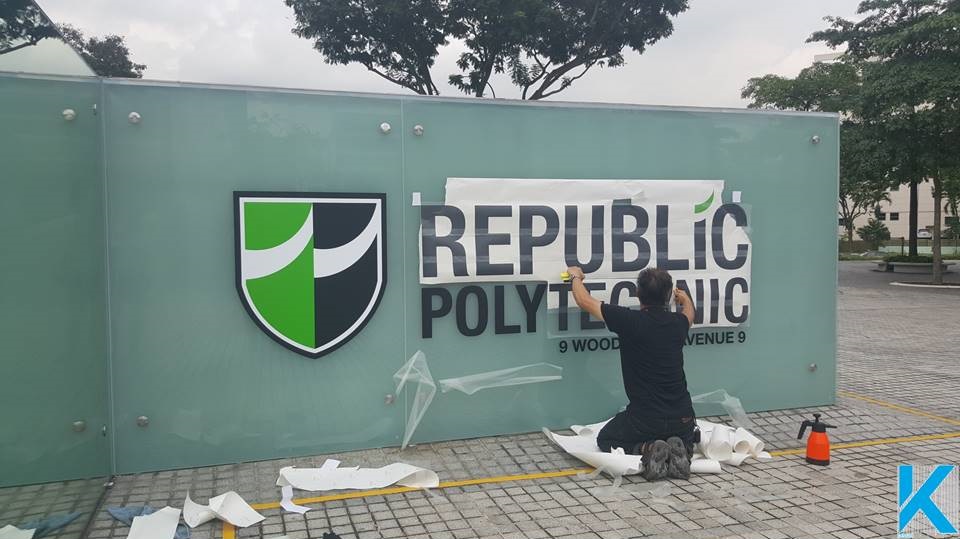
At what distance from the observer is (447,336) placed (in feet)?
19.7

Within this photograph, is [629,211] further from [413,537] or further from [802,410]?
[413,537]

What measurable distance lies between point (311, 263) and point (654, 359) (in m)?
2.66

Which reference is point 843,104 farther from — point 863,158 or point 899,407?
point 899,407

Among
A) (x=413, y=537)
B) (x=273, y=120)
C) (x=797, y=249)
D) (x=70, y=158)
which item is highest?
(x=273, y=120)

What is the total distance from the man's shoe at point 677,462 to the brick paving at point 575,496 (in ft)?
0.23

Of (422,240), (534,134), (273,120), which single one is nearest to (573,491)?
(422,240)

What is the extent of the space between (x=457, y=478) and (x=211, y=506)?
1.66m

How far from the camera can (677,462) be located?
519 cm

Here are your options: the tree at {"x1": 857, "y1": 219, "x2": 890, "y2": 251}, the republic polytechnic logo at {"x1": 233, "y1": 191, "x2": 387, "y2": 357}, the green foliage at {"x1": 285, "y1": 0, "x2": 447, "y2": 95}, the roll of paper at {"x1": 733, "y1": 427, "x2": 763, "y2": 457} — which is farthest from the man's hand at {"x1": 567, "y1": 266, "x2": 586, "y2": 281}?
the tree at {"x1": 857, "y1": 219, "x2": 890, "y2": 251}

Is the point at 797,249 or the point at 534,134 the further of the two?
the point at 797,249

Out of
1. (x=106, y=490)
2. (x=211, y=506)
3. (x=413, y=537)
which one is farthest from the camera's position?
(x=106, y=490)

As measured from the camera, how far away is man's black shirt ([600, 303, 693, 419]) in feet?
17.4

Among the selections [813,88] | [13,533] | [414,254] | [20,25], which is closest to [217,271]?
[414,254]

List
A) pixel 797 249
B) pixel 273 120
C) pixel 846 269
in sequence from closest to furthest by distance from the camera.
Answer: pixel 273 120
pixel 797 249
pixel 846 269
